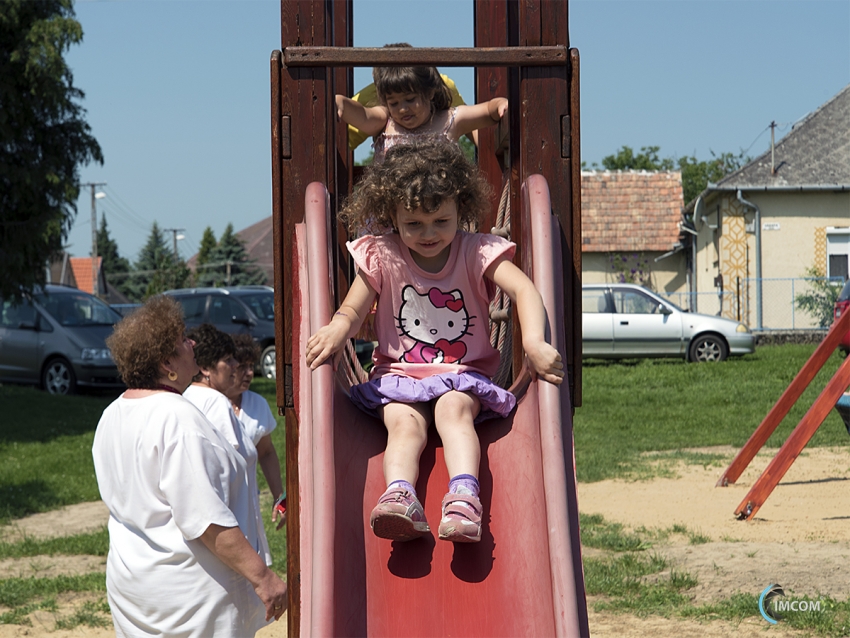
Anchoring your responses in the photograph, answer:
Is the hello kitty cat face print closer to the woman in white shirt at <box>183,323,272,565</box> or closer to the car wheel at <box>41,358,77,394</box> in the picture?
the woman in white shirt at <box>183,323,272,565</box>

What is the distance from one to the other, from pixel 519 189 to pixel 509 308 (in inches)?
21.5

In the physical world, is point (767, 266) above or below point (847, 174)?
below

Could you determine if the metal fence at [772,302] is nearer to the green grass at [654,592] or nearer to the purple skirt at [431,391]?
the green grass at [654,592]

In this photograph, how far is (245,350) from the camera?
16.3ft

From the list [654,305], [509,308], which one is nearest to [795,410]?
[654,305]

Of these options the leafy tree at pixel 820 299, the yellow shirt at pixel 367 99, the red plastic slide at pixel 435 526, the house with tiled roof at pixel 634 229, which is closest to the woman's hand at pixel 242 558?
the red plastic slide at pixel 435 526

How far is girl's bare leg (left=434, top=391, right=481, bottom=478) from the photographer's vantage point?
2891mm

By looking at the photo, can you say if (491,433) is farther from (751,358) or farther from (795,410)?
(751,358)

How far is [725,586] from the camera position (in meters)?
5.39

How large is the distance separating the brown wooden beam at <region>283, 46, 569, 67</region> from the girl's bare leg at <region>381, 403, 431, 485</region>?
1209mm

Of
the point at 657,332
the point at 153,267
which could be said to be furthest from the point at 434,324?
the point at 153,267

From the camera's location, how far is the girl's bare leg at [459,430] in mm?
2891

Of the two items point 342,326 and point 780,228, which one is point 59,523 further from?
point 780,228

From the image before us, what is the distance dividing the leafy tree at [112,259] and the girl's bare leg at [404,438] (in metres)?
83.7
